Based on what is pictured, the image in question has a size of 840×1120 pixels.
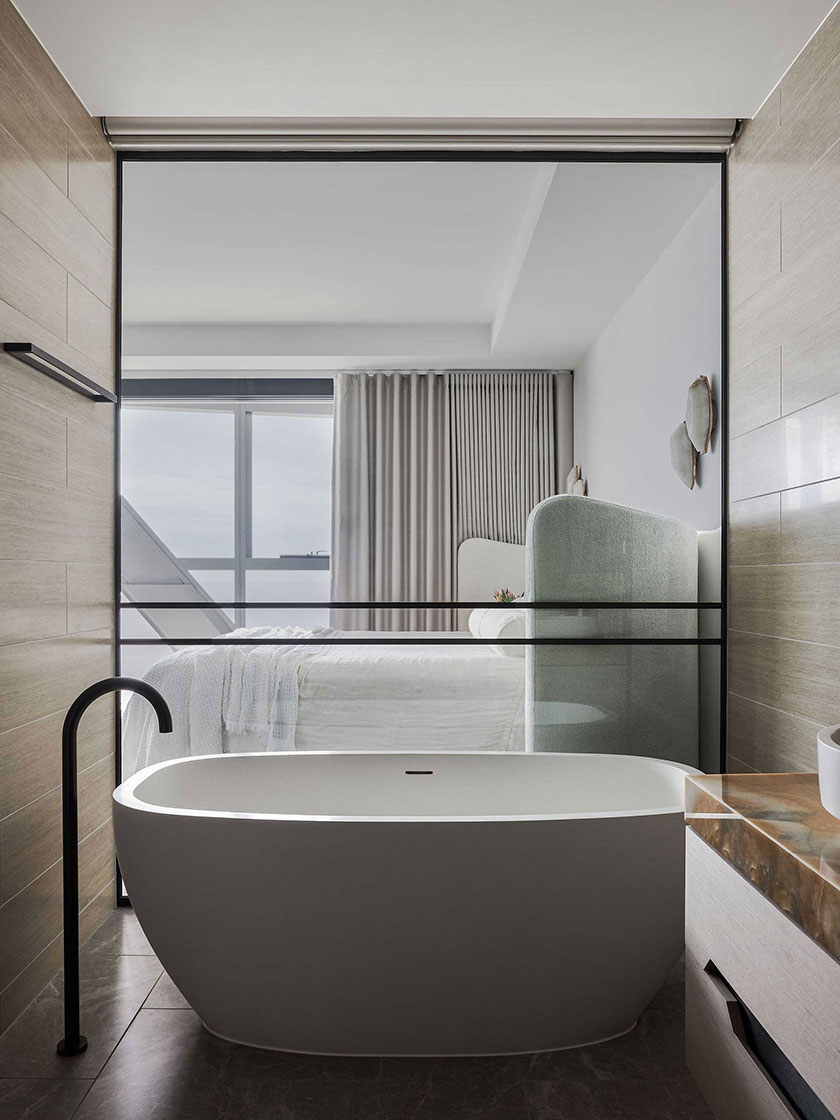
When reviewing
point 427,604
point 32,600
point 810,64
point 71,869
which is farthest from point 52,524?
point 810,64

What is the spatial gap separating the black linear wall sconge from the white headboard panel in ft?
3.90

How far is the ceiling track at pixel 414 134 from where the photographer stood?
2.61 meters

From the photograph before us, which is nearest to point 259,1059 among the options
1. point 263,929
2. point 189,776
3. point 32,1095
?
point 263,929

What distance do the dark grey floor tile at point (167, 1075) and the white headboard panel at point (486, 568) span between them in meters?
1.37

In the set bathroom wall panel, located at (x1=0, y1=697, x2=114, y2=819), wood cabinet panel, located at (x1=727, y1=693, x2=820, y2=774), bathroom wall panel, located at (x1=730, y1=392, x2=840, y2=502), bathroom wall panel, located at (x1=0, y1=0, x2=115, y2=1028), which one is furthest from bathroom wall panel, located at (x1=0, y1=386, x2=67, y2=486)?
wood cabinet panel, located at (x1=727, y1=693, x2=820, y2=774)

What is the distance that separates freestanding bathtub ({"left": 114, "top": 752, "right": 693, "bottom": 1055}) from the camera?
1838 millimetres

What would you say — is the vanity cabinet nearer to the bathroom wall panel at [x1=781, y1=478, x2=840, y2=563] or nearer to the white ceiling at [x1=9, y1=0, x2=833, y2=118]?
the bathroom wall panel at [x1=781, y1=478, x2=840, y2=563]

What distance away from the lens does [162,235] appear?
108 inches

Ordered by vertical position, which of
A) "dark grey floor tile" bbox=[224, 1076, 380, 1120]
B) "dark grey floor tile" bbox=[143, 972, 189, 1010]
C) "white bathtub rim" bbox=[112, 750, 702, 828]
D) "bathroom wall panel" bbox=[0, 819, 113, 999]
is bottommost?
"dark grey floor tile" bbox=[224, 1076, 380, 1120]

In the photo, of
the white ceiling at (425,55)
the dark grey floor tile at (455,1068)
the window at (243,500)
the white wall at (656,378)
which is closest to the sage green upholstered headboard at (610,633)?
A: the white wall at (656,378)

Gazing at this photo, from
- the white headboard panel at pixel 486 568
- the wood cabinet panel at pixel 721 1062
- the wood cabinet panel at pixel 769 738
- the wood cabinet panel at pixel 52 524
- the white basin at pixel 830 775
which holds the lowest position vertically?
the wood cabinet panel at pixel 721 1062

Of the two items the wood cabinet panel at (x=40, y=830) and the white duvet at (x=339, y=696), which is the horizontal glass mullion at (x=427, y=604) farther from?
the wood cabinet panel at (x=40, y=830)

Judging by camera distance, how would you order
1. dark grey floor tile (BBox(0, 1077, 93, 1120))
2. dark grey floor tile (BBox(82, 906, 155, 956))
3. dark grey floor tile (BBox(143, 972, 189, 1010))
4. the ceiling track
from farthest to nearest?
the ceiling track, dark grey floor tile (BBox(82, 906, 155, 956)), dark grey floor tile (BBox(143, 972, 189, 1010)), dark grey floor tile (BBox(0, 1077, 93, 1120))

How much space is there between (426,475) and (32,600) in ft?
3.93
